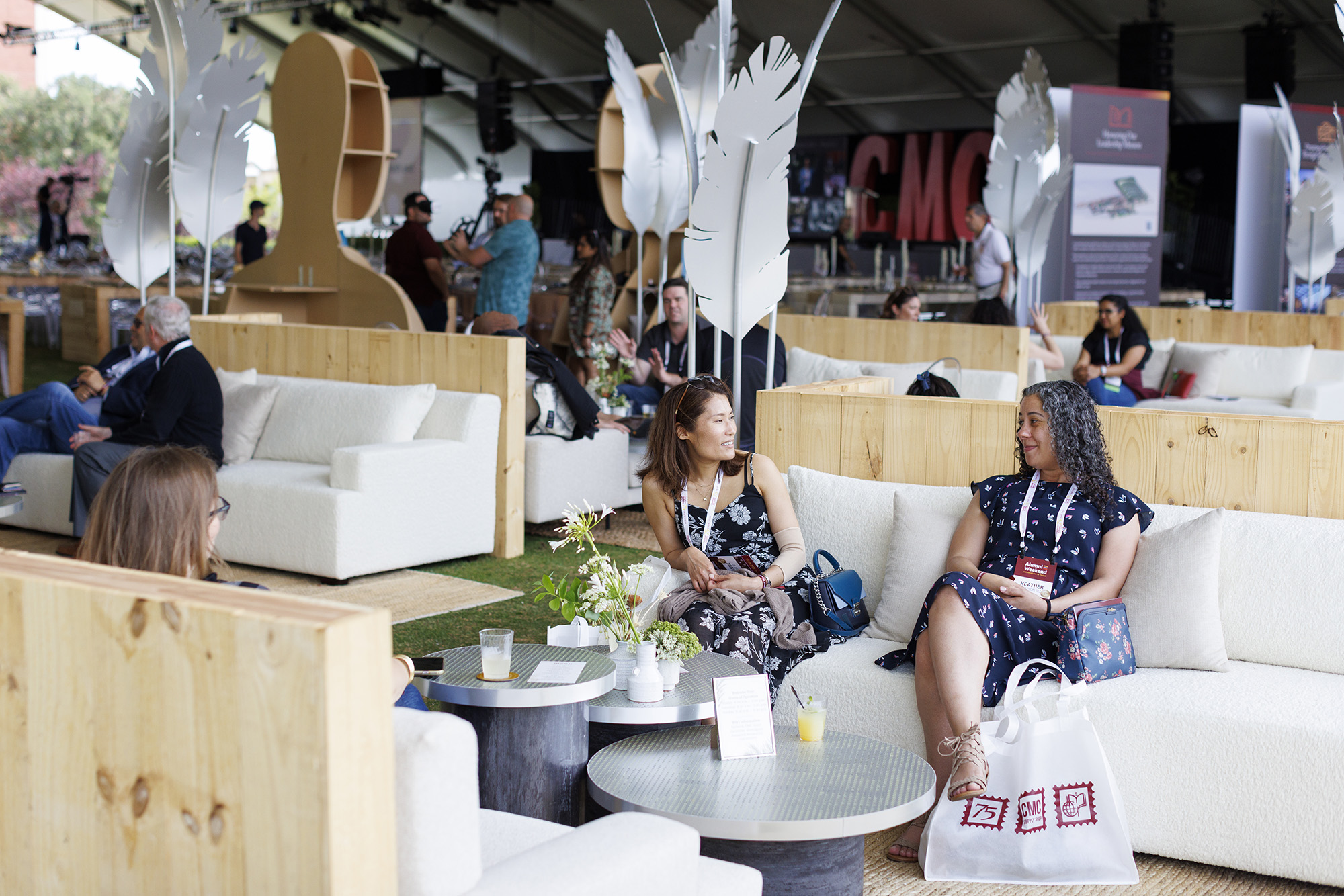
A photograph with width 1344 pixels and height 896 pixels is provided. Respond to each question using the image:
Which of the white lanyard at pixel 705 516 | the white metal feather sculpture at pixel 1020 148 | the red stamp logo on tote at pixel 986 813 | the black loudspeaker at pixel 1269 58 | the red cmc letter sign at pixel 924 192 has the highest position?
the black loudspeaker at pixel 1269 58

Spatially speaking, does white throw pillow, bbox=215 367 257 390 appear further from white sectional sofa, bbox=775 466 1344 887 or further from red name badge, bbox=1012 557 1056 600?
red name badge, bbox=1012 557 1056 600

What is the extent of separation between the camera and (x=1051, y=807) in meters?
2.69

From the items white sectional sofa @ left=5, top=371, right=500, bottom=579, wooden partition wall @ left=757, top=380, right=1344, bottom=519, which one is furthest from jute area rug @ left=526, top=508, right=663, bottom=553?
wooden partition wall @ left=757, top=380, right=1344, bottom=519

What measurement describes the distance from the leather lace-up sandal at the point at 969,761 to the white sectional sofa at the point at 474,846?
3.10ft

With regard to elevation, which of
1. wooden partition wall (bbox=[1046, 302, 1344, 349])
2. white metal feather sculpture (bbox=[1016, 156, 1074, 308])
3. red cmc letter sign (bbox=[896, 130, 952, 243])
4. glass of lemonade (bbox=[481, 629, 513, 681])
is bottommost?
glass of lemonade (bbox=[481, 629, 513, 681])

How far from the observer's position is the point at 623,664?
2859 mm

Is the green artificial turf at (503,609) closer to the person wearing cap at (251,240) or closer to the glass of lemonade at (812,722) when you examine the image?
the glass of lemonade at (812,722)

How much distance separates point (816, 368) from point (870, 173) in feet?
39.4

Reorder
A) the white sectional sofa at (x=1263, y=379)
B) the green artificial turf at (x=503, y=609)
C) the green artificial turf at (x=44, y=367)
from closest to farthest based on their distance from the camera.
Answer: the green artificial turf at (x=503, y=609) → the white sectional sofa at (x=1263, y=379) → the green artificial turf at (x=44, y=367)

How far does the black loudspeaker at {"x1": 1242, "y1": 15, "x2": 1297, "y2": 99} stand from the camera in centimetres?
1298

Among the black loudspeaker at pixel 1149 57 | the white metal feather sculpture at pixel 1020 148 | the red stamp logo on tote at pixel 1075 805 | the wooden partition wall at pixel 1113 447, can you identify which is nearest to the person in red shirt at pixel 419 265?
the white metal feather sculpture at pixel 1020 148

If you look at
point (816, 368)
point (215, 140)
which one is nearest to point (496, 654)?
point (816, 368)

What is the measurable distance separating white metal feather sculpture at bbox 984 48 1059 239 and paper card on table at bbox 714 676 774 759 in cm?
744

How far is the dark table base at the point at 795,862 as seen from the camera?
2346 mm
